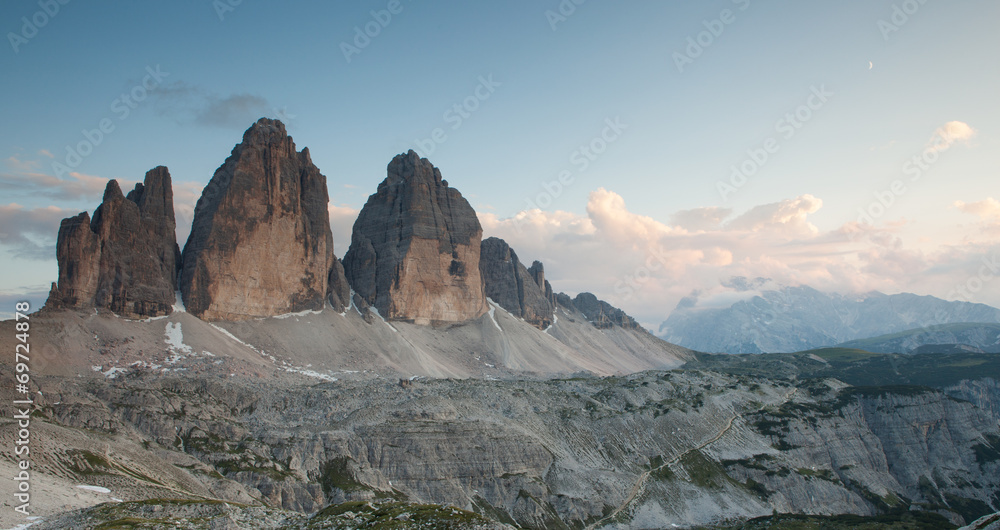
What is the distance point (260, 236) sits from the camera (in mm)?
172000

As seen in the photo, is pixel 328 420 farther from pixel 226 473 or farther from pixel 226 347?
pixel 226 347

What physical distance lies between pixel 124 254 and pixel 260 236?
33197mm

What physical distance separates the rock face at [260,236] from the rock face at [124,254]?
7.92 m

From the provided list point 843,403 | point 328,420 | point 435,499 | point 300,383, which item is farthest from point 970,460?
point 300,383

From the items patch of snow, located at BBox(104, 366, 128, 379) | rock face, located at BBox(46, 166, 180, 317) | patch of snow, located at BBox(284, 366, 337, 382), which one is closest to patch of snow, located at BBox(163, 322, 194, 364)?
rock face, located at BBox(46, 166, 180, 317)

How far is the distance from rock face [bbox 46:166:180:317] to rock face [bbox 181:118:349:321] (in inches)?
312

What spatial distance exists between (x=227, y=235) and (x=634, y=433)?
4481 inches

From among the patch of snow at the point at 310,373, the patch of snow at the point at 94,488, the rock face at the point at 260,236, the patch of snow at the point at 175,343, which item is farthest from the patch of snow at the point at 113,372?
the patch of snow at the point at 94,488

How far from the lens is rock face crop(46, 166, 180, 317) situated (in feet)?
456

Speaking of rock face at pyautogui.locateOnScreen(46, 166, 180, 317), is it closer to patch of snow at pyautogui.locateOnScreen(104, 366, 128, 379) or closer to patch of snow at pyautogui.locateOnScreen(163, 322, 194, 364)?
patch of snow at pyautogui.locateOnScreen(163, 322, 194, 364)

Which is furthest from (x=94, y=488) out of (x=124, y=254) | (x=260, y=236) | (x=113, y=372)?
(x=260, y=236)

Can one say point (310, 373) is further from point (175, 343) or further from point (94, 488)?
point (94, 488)

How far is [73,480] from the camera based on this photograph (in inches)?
2502

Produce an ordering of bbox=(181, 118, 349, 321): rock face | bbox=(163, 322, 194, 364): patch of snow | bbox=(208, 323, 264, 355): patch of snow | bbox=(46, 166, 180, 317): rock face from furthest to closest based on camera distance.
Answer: bbox=(181, 118, 349, 321): rock face < bbox=(208, 323, 264, 355): patch of snow < bbox=(46, 166, 180, 317): rock face < bbox=(163, 322, 194, 364): patch of snow
